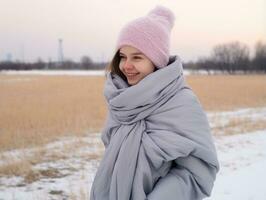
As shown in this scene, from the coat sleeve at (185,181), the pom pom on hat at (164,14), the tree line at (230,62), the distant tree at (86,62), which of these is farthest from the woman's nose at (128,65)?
the distant tree at (86,62)

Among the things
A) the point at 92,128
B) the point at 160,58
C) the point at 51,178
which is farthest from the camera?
the point at 92,128

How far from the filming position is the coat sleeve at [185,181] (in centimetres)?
159

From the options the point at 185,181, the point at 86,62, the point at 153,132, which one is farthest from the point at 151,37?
the point at 86,62

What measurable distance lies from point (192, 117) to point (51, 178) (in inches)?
185

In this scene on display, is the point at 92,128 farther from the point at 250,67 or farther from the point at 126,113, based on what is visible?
the point at 250,67


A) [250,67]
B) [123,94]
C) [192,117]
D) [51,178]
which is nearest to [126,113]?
[123,94]

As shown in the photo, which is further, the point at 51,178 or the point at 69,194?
the point at 51,178

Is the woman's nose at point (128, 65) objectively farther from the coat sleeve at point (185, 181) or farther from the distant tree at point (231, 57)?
the distant tree at point (231, 57)

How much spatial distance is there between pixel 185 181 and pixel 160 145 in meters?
0.20

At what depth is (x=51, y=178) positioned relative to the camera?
5.93m

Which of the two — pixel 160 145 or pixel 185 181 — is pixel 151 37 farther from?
pixel 185 181

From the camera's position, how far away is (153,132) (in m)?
1.64

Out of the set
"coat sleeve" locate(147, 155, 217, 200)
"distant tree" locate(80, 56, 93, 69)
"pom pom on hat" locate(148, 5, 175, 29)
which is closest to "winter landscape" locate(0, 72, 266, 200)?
"coat sleeve" locate(147, 155, 217, 200)

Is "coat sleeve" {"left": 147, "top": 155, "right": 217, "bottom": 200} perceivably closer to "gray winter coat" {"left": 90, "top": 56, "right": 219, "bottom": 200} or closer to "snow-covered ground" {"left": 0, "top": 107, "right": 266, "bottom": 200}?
"gray winter coat" {"left": 90, "top": 56, "right": 219, "bottom": 200}
